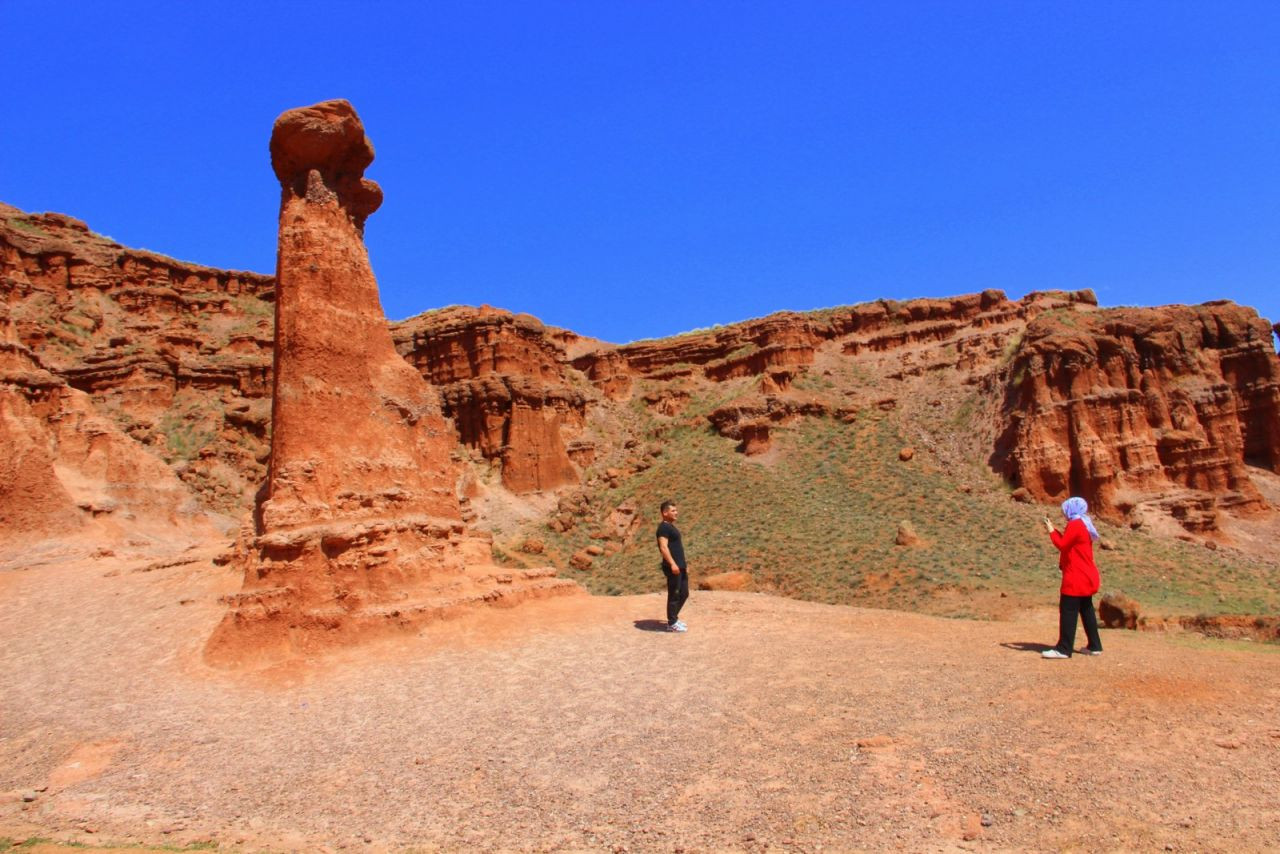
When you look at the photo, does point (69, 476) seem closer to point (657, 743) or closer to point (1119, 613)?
point (657, 743)

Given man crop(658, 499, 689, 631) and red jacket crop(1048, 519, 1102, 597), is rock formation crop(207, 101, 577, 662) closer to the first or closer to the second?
man crop(658, 499, 689, 631)

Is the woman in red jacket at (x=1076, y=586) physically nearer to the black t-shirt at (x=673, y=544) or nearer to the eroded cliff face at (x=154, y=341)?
the black t-shirt at (x=673, y=544)

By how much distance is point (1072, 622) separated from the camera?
370 inches

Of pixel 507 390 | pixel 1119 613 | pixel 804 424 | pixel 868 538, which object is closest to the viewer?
pixel 1119 613

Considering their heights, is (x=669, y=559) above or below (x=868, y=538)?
above

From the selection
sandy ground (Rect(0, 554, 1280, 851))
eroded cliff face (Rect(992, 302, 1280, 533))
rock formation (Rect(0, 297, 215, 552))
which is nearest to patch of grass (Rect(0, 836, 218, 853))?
sandy ground (Rect(0, 554, 1280, 851))

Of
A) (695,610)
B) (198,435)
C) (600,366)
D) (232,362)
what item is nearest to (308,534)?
(695,610)

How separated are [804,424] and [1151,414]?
16.1m

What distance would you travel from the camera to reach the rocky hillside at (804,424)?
30.2m

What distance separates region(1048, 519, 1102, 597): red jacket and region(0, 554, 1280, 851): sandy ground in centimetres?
85

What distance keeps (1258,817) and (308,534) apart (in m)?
11.2

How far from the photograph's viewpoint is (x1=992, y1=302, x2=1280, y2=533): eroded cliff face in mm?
33906

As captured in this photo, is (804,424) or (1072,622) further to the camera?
(804,424)

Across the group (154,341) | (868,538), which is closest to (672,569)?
(868,538)
